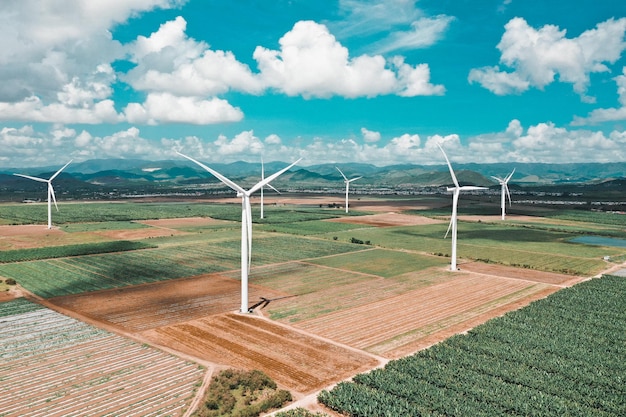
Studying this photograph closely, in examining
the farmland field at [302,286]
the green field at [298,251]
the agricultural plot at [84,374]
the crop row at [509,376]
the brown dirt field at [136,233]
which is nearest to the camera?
the crop row at [509,376]

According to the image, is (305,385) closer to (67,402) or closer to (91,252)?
(67,402)

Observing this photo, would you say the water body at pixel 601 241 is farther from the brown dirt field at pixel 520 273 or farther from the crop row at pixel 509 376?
the crop row at pixel 509 376

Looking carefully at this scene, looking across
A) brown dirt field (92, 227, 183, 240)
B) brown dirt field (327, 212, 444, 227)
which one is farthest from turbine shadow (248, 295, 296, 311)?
brown dirt field (327, 212, 444, 227)

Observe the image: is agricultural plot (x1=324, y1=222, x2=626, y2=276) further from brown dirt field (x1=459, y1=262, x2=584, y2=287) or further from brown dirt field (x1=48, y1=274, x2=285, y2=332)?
brown dirt field (x1=48, y1=274, x2=285, y2=332)

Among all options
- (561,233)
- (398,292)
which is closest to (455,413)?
(398,292)

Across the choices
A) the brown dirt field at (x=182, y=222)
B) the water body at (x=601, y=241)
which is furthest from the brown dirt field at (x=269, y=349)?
the brown dirt field at (x=182, y=222)

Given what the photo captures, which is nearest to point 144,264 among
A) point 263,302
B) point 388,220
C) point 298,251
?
point 298,251

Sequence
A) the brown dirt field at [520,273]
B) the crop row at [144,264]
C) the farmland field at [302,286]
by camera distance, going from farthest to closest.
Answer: the brown dirt field at [520,273]
the crop row at [144,264]
the farmland field at [302,286]
